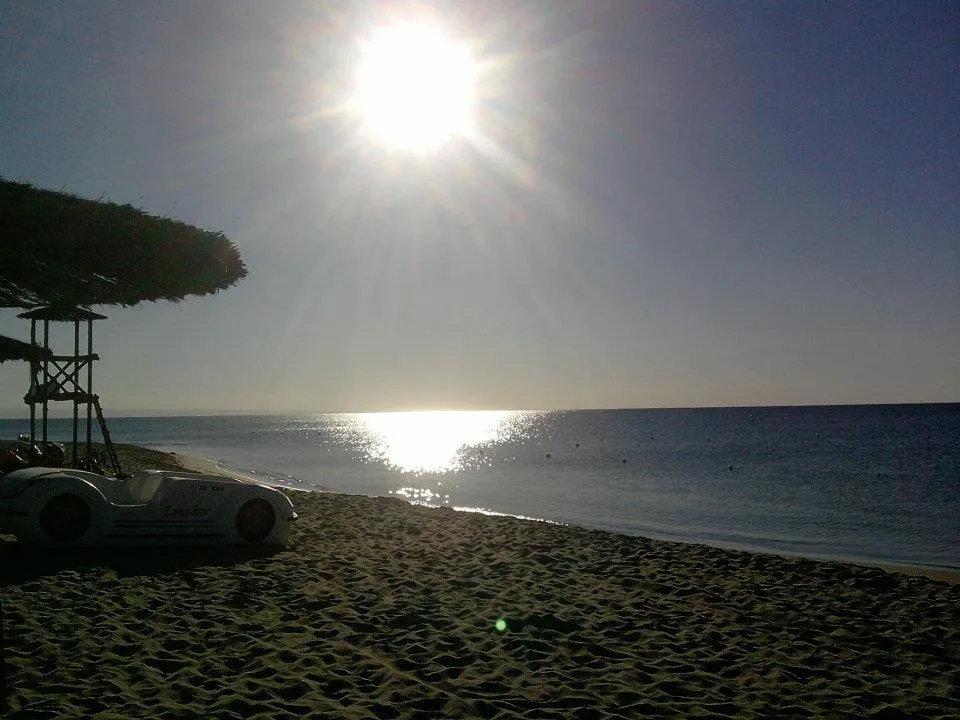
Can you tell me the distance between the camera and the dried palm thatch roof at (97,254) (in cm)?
642

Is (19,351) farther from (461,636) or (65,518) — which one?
(461,636)

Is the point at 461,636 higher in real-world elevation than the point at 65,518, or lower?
lower

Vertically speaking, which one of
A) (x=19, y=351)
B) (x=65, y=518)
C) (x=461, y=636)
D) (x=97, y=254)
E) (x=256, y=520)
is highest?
(x=97, y=254)

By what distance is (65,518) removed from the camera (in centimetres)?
899

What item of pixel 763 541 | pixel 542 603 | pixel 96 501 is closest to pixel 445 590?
pixel 542 603

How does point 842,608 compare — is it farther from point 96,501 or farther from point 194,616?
point 96,501

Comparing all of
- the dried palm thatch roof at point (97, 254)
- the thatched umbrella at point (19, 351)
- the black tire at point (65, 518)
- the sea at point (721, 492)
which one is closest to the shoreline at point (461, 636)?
the black tire at point (65, 518)

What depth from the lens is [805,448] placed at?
2557 inches

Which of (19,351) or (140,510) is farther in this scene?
A: (19,351)

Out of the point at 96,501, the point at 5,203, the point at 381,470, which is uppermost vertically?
the point at 5,203

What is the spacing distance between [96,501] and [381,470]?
119 feet

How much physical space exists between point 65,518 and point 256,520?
2.37m

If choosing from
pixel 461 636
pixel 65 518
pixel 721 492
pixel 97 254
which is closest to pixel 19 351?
pixel 65 518

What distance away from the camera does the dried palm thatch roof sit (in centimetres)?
642
